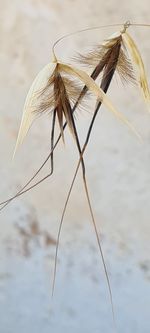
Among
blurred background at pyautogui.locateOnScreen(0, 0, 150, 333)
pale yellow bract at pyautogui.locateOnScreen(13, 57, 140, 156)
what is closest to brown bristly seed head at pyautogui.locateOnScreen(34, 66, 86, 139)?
pale yellow bract at pyautogui.locateOnScreen(13, 57, 140, 156)

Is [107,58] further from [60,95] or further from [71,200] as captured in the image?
[71,200]

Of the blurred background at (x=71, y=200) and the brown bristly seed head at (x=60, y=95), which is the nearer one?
the brown bristly seed head at (x=60, y=95)

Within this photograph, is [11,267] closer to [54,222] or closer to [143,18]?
[54,222]

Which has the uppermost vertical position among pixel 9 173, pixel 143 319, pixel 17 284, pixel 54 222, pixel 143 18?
pixel 143 18

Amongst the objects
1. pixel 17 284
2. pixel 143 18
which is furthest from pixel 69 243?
pixel 143 18

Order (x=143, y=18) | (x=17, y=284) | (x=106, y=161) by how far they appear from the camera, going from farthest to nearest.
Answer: (x=17, y=284) < (x=106, y=161) < (x=143, y=18)

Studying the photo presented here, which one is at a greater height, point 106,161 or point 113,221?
point 106,161

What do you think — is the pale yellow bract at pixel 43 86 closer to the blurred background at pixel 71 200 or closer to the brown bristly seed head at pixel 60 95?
the brown bristly seed head at pixel 60 95

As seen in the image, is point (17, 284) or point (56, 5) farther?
point (17, 284)

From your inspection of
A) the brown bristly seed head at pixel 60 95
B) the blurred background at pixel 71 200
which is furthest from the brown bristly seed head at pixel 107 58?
the blurred background at pixel 71 200

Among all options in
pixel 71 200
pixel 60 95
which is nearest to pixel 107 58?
pixel 60 95
